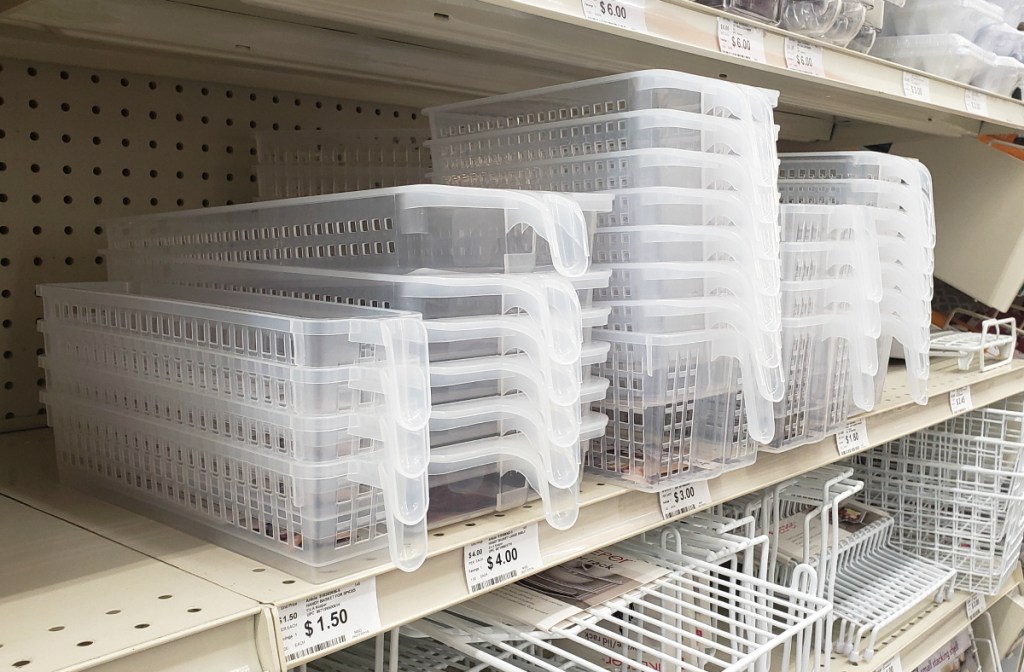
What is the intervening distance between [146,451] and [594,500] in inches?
18.2

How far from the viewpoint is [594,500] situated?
3.05 ft

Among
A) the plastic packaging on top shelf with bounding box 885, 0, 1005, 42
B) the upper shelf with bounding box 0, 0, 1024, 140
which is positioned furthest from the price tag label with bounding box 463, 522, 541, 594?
the plastic packaging on top shelf with bounding box 885, 0, 1005, 42

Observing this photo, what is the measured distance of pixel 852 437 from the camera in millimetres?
1377

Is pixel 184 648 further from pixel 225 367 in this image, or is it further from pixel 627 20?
pixel 627 20

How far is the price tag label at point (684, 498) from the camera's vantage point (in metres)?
1.01

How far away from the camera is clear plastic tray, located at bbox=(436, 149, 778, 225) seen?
0.96 metres

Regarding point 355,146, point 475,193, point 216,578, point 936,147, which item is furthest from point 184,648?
Answer: point 936,147

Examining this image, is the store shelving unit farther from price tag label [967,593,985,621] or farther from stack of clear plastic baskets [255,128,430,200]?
price tag label [967,593,985,621]

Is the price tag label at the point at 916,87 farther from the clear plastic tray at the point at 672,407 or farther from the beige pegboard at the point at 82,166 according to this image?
the beige pegboard at the point at 82,166

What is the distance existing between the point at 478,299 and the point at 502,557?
0.25 m

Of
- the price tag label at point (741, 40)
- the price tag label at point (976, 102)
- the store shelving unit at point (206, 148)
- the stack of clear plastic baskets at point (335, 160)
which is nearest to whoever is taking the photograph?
the store shelving unit at point (206, 148)

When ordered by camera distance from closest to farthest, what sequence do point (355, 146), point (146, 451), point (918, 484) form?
point (146, 451) → point (355, 146) → point (918, 484)

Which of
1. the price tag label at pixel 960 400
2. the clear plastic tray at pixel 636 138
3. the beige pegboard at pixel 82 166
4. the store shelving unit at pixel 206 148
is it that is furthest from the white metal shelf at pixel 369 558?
the price tag label at pixel 960 400

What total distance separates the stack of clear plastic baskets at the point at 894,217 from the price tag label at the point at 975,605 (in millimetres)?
949
